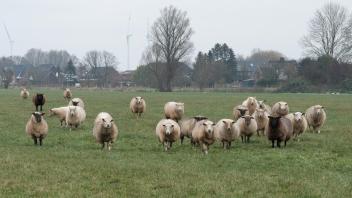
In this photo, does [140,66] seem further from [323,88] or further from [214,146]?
[214,146]

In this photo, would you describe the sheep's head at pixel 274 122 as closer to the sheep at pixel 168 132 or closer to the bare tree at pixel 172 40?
the sheep at pixel 168 132

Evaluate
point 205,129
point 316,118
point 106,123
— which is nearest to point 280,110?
point 316,118

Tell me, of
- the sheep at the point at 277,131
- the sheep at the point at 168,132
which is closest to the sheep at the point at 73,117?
the sheep at the point at 168,132

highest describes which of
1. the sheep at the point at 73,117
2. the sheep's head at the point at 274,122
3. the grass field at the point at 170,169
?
the sheep's head at the point at 274,122

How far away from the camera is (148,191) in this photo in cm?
1038

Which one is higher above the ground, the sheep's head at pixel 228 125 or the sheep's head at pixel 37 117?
the sheep's head at pixel 37 117

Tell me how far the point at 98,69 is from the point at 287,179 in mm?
149633

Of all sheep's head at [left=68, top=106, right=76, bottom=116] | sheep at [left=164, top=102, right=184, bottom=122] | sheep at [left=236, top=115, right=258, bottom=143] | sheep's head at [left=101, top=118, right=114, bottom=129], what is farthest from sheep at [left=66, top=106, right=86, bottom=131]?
sheep at [left=236, top=115, right=258, bottom=143]

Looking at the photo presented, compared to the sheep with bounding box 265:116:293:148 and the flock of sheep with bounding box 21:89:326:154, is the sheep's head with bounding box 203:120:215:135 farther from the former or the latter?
the sheep with bounding box 265:116:293:148

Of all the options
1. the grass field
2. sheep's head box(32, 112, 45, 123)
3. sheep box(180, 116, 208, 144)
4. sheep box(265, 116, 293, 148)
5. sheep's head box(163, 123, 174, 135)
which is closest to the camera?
the grass field

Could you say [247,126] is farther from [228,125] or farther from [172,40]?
[172,40]

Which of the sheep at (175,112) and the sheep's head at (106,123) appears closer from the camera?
the sheep's head at (106,123)

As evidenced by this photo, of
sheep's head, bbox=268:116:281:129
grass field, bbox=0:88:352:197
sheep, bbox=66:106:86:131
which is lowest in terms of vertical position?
grass field, bbox=0:88:352:197

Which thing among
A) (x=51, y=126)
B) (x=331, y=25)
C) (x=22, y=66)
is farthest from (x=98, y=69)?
(x=51, y=126)
